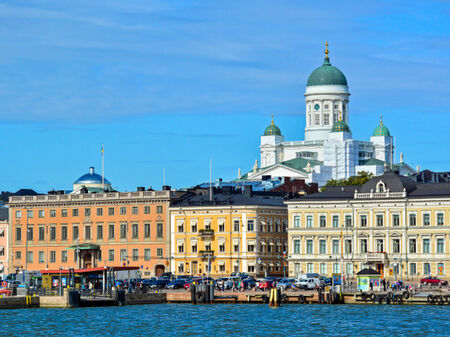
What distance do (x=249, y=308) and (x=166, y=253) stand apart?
4915cm

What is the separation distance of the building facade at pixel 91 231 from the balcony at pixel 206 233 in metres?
4.82

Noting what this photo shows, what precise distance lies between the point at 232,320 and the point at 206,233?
56950mm

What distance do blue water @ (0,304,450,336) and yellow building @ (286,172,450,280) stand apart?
28456mm

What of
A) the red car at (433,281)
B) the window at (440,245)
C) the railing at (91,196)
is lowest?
the red car at (433,281)

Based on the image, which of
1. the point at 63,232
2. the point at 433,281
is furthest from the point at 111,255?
the point at 433,281

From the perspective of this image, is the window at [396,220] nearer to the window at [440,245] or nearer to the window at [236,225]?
the window at [440,245]

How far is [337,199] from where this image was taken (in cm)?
15225

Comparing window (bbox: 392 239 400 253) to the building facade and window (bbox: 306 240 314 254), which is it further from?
the building facade

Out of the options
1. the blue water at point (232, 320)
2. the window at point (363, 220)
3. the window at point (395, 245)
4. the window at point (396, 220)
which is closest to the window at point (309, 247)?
the window at point (363, 220)

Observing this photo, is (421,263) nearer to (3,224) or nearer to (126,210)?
(126,210)

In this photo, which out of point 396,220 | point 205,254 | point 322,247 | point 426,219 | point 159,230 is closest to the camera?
point 426,219

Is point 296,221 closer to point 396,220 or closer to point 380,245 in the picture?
point 380,245

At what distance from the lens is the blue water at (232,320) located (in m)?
99.2

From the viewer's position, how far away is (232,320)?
10775 cm
